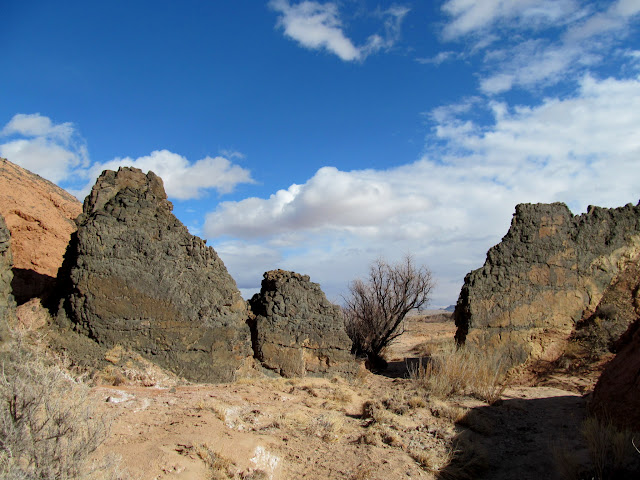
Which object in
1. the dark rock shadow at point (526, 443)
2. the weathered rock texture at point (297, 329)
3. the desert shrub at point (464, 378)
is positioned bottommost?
the dark rock shadow at point (526, 443)

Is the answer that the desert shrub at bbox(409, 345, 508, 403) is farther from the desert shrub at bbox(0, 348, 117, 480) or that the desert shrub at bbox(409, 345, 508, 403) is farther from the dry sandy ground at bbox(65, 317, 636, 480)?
the desert shrub at bbox(0, 348, 117, 480)

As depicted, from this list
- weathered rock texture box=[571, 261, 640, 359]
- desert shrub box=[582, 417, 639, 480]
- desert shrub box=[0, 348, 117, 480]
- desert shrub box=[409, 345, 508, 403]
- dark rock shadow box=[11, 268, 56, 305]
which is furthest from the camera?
dark rock shadow box=[11, 268, 56, 305]

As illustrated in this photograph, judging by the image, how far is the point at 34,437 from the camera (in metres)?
3.40

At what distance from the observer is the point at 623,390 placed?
602 centimetres

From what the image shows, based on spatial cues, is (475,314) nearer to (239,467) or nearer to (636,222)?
(636,222)

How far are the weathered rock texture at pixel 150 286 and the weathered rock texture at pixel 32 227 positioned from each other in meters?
3.60

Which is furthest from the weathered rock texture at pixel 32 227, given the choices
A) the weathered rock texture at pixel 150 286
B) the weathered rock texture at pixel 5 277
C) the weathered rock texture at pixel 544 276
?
the weathered rock texture at pixel 544 276

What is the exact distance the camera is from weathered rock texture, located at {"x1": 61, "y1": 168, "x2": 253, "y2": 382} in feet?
22.8

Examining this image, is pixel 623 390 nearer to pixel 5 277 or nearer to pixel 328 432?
pixel 328 432

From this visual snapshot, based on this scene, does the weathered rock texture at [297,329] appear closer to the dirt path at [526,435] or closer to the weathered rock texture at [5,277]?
the dirt path at [526,435]

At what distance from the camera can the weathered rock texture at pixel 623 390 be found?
5.67 meters

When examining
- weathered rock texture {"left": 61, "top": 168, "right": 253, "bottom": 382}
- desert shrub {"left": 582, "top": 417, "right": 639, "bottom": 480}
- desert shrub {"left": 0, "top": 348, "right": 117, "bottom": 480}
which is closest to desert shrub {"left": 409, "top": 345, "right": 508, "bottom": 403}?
desert shrub {"left": 582, "top": 417, "right": 639, "bottom": 480}

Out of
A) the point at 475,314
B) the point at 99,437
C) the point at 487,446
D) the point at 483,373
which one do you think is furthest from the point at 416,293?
the point at 99,437

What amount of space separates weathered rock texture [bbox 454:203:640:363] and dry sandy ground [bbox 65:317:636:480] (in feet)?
4.62
